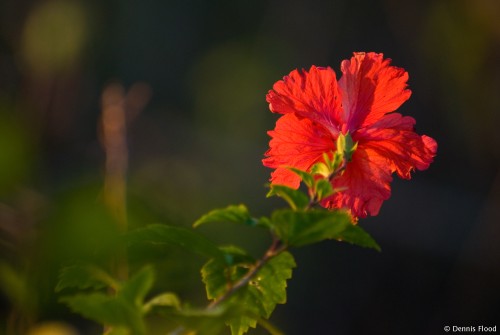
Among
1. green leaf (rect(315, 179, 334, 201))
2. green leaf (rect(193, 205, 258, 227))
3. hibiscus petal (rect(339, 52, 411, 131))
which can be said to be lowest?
green leaf (rect(193, 205, 258, 227))

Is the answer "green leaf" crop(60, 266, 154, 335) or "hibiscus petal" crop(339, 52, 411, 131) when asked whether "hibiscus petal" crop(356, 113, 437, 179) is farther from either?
"green leaf" crop(60, 266, 154, 335)

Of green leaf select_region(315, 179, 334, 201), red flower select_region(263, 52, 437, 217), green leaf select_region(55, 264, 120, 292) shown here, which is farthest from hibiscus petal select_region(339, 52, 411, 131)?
green leaf select_region(55, 264, 120, 292)

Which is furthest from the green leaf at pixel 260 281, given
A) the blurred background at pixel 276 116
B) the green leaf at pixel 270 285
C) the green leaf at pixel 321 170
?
the blurred background at pixel 276 116

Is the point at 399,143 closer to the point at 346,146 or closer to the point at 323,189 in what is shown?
the point at 346,146

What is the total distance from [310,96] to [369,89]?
0.22 feet

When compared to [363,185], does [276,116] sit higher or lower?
higher

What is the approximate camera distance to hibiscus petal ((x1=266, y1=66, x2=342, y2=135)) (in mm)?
749

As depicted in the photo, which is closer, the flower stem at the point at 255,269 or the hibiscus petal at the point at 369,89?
the flower stem at the point at 255,269

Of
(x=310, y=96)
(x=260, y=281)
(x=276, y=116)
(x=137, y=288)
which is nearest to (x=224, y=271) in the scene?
(x=260, y=281)

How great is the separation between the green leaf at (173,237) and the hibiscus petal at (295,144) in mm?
230

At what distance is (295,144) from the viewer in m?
0.75

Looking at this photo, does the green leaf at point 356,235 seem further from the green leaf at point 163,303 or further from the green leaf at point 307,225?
the green leaf at point 163,303

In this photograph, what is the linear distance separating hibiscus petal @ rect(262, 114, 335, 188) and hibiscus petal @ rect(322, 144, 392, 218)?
0.14ft

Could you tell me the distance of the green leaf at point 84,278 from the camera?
0.50 meters
